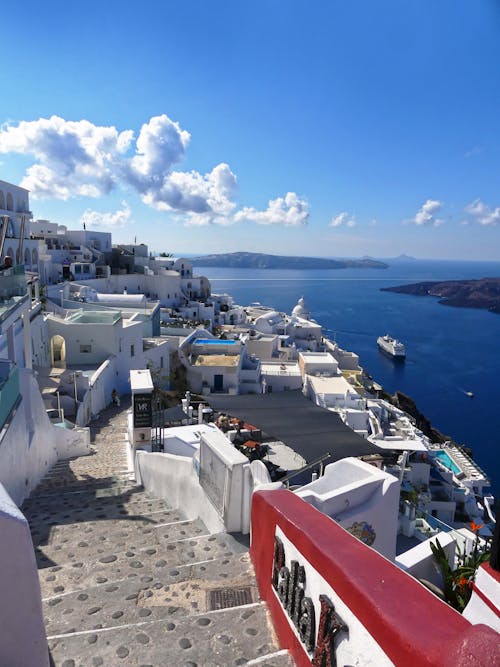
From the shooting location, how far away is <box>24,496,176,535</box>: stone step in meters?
7.05

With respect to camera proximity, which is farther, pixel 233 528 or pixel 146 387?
pixel 146 387

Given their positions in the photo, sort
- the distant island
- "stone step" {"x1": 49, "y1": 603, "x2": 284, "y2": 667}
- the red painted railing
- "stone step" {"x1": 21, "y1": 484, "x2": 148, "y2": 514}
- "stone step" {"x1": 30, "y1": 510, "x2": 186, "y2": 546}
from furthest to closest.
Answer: the distant island
"stone step" {"x1": 21, "y1": 484, "x2": 148, "y2": 514}
"stone step" {"x1": 30, "y1": 510, "x2": 186, "y2": 546}
"stone step" {"x1": 49, "y1": 603, "x2": 284, "y2": 667}
the red painted railing

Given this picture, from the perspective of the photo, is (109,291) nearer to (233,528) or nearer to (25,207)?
(25,207)

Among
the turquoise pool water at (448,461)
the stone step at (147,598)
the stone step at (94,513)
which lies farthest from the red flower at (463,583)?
→ the turquoise pool water at (448,461)

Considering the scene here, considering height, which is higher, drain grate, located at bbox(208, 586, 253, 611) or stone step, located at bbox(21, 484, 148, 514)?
drain grate, located at bbox(208, 586, 253, 611)

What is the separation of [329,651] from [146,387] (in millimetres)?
8234

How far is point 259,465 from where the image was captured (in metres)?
5.90

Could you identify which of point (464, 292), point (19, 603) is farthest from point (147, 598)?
point (464, 292)

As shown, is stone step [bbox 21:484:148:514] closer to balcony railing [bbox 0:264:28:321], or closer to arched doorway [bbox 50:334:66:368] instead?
balcony railing [bbox 0:264:28:321]

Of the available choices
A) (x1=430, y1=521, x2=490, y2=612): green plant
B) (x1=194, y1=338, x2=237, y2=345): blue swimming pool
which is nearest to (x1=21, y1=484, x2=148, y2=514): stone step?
(x1=430, y1=521, x2=490, y2=612): green plant

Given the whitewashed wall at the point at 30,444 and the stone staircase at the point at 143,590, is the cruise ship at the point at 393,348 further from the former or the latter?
the stone staircase at the point at 143,590

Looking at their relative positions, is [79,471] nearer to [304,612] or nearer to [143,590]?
[143,590]

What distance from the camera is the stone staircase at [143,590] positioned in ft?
11.4

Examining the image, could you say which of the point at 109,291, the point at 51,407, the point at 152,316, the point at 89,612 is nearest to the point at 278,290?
the point at 109,291
